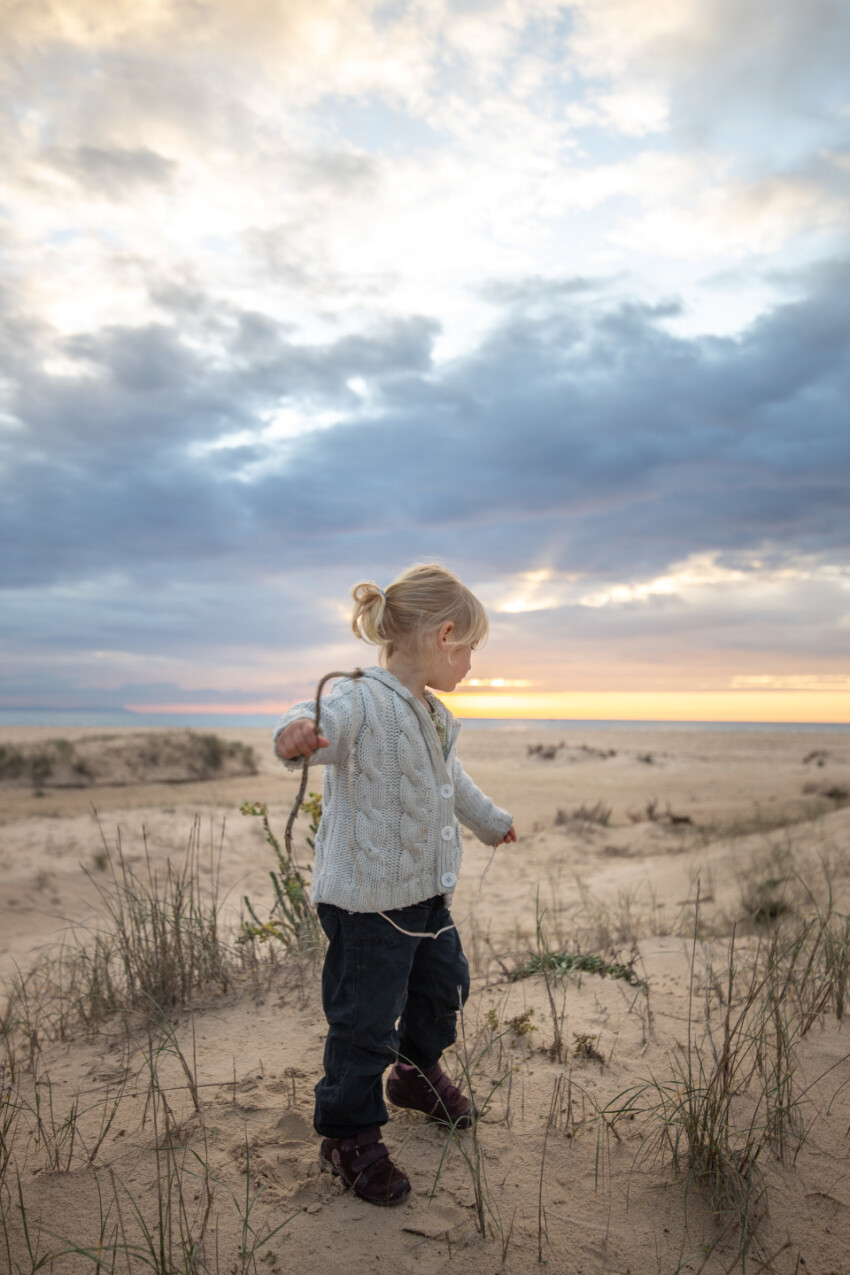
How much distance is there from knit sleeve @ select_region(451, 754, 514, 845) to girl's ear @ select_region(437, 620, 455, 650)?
18.2 inches

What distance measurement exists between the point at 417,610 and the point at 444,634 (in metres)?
0.12

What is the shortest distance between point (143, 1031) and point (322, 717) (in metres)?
2.04

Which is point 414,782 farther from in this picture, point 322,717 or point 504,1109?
point 504,1109

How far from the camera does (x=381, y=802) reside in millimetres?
2389

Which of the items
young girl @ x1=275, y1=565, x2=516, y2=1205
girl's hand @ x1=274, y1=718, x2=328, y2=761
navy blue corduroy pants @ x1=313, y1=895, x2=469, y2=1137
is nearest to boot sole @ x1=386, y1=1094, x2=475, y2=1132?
young girl @ x1=275, y1=565, x2=516, y2=1205

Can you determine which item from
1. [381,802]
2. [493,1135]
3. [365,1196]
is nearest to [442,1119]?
[493,1135]

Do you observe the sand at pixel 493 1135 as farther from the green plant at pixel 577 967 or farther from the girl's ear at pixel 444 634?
the girl's ear at pixel 444 634

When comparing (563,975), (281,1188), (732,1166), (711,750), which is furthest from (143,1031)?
(711,750)

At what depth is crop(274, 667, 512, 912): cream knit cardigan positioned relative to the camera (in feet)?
7.60

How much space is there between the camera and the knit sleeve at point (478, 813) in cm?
277

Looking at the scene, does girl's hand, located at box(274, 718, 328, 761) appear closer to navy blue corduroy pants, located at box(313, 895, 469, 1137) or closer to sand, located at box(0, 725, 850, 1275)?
navy blue corduroy pants, located at box(313, 895, 469, 1137)

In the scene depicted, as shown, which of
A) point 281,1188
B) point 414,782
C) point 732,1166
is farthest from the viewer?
point 414,782

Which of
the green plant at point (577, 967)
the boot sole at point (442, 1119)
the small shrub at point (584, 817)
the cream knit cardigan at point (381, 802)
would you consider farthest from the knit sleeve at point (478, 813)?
the small shrub at point (584, 817)

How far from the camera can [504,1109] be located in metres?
2.59
